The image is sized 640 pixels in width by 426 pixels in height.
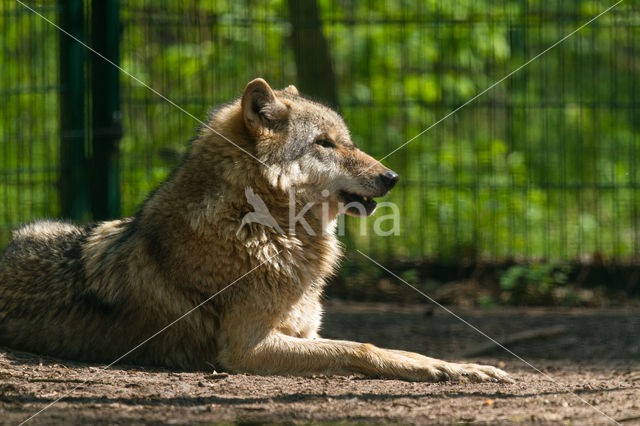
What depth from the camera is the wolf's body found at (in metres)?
4.19

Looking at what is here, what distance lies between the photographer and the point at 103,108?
717 centimetres

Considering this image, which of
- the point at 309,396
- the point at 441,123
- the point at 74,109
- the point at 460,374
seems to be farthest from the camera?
the point at 441,123

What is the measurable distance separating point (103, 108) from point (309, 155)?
317 cm

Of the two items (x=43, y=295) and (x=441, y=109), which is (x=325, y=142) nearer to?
(x=43, y=295)

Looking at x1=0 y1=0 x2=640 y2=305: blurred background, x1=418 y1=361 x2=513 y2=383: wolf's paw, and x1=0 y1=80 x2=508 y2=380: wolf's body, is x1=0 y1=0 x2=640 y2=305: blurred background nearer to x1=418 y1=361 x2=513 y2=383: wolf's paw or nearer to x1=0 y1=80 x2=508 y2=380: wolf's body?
x1=0 y1=80 x2=508 y2=380: wolf's body

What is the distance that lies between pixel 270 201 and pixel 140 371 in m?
1.22

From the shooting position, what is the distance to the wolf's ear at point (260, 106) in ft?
15.0

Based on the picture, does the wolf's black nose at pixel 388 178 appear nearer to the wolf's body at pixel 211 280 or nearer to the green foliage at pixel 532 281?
the wolf's body at pixel 211 280

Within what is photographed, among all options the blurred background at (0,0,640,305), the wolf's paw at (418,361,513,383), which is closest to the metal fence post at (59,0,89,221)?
the blurred background at (0,0,640,305)

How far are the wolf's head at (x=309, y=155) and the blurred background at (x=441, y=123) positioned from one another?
3.19m

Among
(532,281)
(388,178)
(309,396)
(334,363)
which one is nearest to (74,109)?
(388,178)

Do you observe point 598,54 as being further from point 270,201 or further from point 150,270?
point 150,270

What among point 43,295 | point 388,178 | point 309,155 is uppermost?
point 309,155

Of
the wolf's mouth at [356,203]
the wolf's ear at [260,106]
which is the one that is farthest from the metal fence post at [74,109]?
the wolf's mouth at [356,203]
